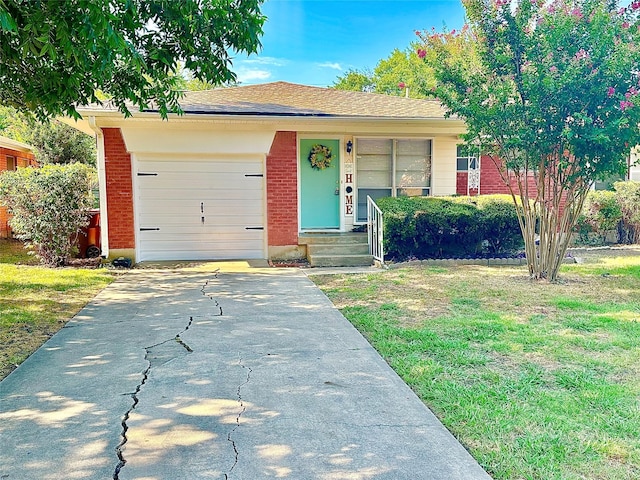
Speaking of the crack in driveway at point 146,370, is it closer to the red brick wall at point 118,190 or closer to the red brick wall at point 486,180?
the red brick wall at point 118,190

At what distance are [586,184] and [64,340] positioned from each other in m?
6.73

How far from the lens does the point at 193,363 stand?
3926mm

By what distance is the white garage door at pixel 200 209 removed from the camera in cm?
984

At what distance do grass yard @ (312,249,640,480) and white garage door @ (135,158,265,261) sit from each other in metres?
3.56

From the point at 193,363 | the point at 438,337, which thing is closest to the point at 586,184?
the point at 438,337

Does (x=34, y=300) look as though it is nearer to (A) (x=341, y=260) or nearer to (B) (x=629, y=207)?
(A) (x=341, y=260)

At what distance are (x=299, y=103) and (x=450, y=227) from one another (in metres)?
4.44

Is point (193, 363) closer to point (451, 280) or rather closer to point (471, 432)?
point (471, 432)

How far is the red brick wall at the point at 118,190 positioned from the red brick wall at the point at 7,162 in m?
5.74

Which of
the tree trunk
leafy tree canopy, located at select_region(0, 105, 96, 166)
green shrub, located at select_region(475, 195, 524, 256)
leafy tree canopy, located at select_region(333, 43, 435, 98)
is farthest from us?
leafy tree canopy, located at select_region(333, 43, 435, 98)

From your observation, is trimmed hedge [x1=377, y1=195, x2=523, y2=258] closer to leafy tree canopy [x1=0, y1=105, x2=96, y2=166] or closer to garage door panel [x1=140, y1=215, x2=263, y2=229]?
garage door panel [x1=140, y1=215, x2=263, y2=229]

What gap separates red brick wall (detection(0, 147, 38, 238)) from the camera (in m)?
14.9

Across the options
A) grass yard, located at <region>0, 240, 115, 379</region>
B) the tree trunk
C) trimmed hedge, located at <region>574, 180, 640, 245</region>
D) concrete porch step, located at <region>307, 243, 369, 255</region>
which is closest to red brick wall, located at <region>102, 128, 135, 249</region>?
grass yard, located at <region>0, 240, 115, 379</region>

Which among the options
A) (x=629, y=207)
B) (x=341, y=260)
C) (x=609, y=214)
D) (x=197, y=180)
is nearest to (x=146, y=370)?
(x=341, y=260)
